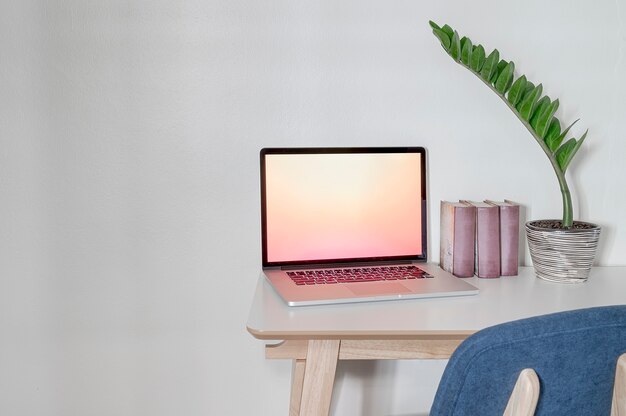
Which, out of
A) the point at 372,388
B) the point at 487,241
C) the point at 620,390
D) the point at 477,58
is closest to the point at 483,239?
the point at 487,241

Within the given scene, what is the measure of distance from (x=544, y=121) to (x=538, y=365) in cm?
79

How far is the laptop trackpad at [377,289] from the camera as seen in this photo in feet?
4.59

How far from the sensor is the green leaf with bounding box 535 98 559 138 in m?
1.56

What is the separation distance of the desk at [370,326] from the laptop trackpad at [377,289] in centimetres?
2

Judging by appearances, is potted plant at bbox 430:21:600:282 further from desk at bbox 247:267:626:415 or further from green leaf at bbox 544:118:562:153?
desk at bbox 247:267:626:415

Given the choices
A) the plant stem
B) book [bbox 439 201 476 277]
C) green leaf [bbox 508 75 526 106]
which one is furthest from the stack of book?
green leaf [bbox 508 75 526 106]

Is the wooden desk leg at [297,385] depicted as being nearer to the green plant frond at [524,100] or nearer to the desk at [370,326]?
the desk at [370,326]

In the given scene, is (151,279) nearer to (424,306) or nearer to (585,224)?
(424,306)

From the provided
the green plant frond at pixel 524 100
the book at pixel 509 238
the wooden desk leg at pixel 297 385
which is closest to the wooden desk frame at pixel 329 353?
the wooden desk leg at pixel 297 385

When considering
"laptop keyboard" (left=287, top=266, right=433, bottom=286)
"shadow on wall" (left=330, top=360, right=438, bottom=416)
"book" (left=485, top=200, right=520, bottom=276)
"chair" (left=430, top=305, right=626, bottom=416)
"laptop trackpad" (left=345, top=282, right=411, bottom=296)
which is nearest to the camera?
"chair" (left=430, top=305, right=626, bottom=416)

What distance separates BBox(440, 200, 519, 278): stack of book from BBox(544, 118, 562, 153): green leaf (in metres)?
0.15

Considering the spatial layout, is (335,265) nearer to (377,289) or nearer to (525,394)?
(377,289)

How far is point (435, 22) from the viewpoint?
1675 mm

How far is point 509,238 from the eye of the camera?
161cm
